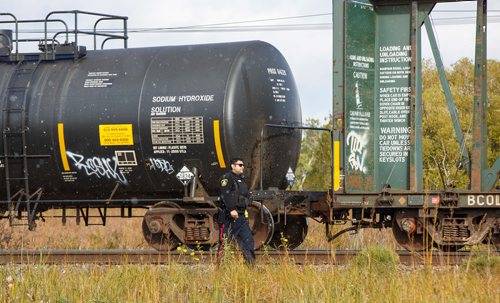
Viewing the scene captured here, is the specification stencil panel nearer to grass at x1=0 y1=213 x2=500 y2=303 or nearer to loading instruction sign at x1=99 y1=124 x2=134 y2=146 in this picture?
loading instruction sign at x1=99 y1=124 x2=134 y2=146

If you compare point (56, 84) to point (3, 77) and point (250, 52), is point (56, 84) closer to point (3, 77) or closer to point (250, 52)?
point (3, 77)

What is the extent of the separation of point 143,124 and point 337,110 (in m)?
3.11

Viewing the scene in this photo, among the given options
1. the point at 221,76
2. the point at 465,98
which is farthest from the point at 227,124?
the point at 465,98

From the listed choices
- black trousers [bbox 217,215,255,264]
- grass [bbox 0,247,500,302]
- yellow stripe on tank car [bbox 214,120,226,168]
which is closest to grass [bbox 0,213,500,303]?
grass [bbox 0,247,500,302]

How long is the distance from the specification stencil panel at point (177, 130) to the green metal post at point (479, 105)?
4099 mm

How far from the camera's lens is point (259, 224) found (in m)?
13.7

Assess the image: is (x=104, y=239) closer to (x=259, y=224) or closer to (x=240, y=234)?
(x=259, y=224)

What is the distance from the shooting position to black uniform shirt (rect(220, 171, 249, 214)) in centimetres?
1141

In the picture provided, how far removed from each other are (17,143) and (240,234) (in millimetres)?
4816

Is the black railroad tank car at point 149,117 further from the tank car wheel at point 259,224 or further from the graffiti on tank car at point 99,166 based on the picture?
the tank car wheel at point 259,224

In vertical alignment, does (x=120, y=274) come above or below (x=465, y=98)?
below

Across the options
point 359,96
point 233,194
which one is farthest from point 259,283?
point 359,96

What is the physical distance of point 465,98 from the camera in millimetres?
45906

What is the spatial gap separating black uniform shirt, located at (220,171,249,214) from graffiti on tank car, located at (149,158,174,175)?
Answer: 89.6 inches
